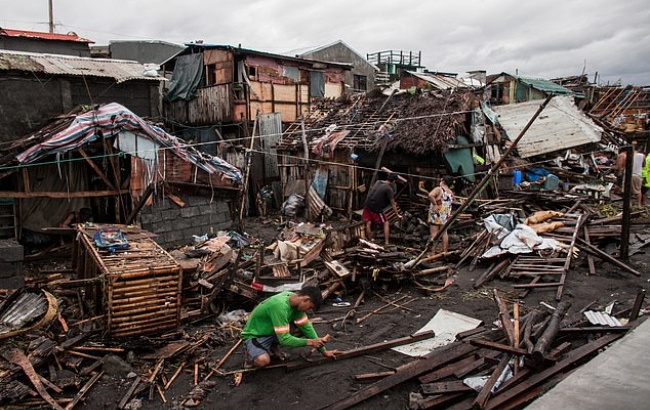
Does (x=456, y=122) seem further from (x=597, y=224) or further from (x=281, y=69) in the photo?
(x=281, y=69)

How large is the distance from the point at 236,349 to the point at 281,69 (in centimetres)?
1845

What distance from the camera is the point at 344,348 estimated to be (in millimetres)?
6688

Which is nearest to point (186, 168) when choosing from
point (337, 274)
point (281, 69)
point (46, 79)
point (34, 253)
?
point (34, 253)

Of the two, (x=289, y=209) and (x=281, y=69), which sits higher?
(x=281, y=69)

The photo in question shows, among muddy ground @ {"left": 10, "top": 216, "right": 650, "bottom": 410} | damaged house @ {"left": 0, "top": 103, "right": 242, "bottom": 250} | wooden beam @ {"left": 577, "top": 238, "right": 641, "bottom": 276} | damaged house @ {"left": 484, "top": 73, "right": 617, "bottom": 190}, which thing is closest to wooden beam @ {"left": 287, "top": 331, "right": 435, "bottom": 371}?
muddy ground @ {"left": 10, "top": 216, "right": 650, "bottom": 410}

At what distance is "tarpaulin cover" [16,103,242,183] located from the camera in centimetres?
1131

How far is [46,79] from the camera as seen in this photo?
1485 cm

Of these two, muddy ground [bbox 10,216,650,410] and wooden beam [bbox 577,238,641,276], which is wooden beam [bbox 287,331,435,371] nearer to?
muddy ground [bbox 10,216,650,410]

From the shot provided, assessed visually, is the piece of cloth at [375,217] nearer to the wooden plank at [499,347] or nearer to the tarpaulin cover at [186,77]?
the wooden plank at [499,347]

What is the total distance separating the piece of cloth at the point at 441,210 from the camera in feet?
35.6

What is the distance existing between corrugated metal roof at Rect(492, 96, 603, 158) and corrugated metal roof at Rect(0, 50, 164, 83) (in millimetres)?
16524

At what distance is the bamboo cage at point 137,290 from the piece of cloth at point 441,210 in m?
6.35

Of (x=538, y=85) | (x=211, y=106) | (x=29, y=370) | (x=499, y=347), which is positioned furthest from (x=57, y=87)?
(x=538, y=85)

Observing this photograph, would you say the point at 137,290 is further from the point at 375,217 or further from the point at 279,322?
the point at 375,217
